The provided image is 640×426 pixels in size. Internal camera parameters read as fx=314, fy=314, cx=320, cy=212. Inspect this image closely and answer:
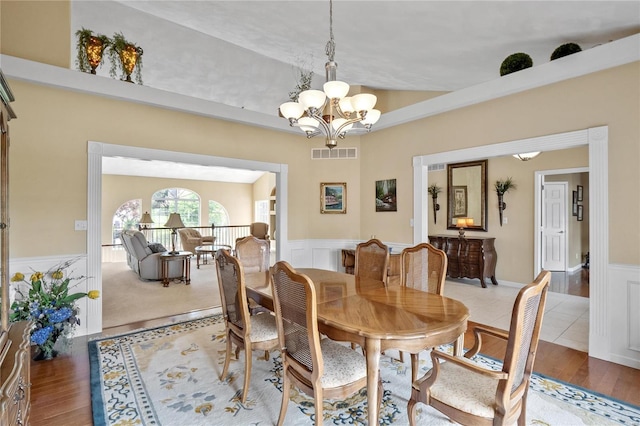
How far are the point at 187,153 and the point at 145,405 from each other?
309 cm

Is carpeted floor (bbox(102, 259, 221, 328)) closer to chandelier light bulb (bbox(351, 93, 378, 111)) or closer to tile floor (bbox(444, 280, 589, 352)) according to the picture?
chandelier light bulb (bbox(351, 93, 378, 111))

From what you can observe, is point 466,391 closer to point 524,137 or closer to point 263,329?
point 263,329

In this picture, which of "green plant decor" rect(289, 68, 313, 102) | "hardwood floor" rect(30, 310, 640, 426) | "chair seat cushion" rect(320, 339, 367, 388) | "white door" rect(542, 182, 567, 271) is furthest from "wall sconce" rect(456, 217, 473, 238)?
"chair seat cushion" rect(320, 339, 367, 388)

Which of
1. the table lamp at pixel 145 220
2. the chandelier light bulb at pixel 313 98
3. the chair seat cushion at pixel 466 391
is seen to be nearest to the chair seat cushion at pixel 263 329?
the chair seat cushion at pixel 466 391

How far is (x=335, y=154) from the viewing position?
5.53 m

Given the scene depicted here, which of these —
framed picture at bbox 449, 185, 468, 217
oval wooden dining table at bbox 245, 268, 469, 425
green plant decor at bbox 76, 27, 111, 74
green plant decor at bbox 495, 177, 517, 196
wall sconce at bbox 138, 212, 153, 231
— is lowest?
oval wooden dining table at bbox 245, 268, 469, 425

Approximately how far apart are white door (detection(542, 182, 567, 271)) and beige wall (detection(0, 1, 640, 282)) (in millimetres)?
2004

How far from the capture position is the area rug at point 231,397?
6.59ft

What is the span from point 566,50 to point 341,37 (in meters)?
2.25

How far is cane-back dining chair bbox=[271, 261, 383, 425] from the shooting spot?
163cm

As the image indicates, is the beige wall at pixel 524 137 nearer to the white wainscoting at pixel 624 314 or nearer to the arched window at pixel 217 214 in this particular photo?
the white wainscoting at pixel 624 314

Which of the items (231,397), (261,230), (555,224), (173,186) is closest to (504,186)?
(555,224)

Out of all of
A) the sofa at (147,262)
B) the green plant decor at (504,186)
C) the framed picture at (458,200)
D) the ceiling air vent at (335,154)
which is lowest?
the sofa at (147,262)

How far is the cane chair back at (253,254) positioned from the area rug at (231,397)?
0.93 meters
